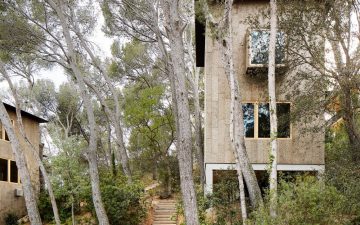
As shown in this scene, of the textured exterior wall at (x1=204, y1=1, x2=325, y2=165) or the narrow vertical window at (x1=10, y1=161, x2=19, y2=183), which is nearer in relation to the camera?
the textured exterior wall at (x1=204, y1=1, x2=325, y2=165)

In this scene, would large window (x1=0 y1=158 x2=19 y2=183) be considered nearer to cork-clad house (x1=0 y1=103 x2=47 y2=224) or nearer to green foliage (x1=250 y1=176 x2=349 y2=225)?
cork-clad house (x1=0 y1=103 x2=47 y2=224)

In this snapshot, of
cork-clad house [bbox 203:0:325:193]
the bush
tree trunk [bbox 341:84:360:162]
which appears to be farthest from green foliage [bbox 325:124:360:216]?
the bush

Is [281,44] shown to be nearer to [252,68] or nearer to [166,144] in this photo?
[252,68]

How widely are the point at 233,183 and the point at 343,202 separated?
520 centimetres

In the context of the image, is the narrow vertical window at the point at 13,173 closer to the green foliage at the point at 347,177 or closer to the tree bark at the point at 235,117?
the tree bark at the point at 235,117

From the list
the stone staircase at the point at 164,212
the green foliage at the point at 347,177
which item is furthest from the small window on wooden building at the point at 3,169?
the green foliage at the point at 347,177

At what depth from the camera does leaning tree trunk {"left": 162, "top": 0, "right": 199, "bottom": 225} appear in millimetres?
10383

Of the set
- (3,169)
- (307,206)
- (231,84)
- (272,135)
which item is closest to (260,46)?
(231,84)

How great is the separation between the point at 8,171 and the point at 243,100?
13165 mm

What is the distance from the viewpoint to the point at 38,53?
21391 millimetres

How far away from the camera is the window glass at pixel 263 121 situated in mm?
16594

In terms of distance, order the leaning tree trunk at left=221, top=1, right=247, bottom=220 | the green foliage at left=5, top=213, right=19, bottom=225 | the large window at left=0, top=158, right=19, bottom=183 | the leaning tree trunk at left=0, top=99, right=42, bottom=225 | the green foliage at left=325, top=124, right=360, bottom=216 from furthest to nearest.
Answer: the large window at left=0, top=158, right=19, bottom=183, the green foliage at left=5, top=213, right=19, bottom=225, the leaning tree trunk at left=0, top=99, right=42, bottom=225, the leaning tree trunk at left=221, top=1, right=247, bottom=220, the green foliage at left=325, top=124, right=360, bottom=216

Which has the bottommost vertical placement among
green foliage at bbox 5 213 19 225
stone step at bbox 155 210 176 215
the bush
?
green foliage at bbox 5 213 19 225

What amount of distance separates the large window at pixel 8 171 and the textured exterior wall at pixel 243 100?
38.1ft
